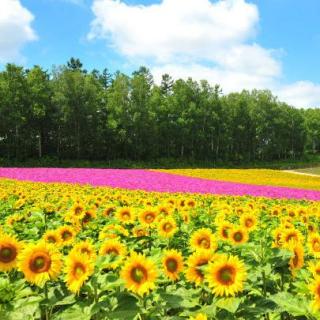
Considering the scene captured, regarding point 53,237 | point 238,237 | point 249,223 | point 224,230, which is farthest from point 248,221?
point 53,237

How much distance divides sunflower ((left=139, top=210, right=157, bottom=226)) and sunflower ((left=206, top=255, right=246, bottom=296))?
2247 millimetres

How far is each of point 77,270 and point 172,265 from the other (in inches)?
Result: 29.5

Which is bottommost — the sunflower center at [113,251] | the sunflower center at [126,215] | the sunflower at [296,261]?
the sunflower at [296,261]

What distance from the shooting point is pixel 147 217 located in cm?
527

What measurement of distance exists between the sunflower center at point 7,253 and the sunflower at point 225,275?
1.35 metres

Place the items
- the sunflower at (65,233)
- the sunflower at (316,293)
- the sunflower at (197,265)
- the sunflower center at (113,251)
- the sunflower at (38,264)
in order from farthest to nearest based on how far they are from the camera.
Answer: the sunflower at (65,233), the sunflower center at (113,251), the sunflower at (197,265), the sunflower at (38,264), the sunflower at (316,293)

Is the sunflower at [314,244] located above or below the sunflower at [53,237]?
below

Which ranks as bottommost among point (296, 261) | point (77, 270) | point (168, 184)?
point (168, 184)

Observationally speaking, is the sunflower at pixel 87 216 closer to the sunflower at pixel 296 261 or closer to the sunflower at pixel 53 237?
the sunflower at pixel 53 237

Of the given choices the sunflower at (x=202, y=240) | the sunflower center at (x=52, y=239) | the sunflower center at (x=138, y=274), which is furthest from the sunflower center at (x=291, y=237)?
the sunflower center at (x=52, y=239)

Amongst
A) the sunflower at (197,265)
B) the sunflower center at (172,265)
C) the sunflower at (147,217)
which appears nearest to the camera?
the sunflower at (197,265)

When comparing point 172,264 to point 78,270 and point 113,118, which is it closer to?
point 78,270

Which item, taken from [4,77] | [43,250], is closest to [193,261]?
[43,250]

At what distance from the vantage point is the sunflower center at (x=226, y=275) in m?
2.98
